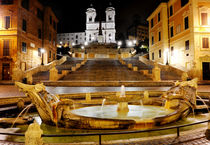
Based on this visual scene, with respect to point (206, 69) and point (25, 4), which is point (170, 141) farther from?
point (25, 4)

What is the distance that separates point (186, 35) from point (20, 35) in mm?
26304

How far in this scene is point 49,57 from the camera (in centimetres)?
3719

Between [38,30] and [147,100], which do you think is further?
[38,30]

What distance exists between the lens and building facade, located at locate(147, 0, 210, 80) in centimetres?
2366

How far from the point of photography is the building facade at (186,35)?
23.7 meters

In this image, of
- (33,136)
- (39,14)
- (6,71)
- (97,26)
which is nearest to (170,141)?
(33,136)

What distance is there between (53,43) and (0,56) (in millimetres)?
16333

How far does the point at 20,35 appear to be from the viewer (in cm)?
2648

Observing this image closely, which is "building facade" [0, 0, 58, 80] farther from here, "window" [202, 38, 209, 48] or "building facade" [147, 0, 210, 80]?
"window" [202, 38, 209, 48]

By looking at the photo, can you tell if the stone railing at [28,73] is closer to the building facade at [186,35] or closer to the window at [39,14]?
the window at [39,14]

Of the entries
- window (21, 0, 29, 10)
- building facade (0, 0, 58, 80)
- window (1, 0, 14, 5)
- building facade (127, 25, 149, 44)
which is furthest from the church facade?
window (1, 0, 14, 5)

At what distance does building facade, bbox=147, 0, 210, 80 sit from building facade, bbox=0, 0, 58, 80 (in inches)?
862

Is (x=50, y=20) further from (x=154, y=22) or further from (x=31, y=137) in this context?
(x=31, y=137)

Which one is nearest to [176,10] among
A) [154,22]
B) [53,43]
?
[154,22]
